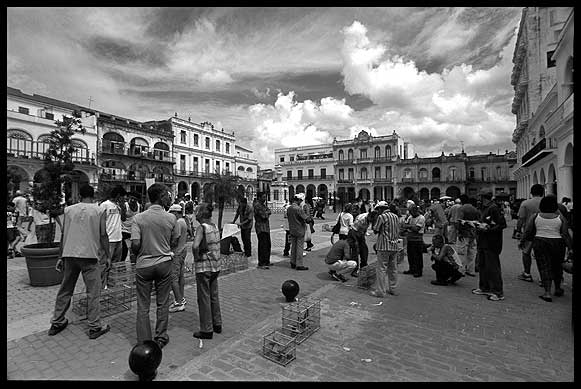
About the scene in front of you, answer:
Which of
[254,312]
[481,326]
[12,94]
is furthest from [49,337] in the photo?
[12,94]

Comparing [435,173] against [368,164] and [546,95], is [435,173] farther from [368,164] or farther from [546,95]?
[546,95]

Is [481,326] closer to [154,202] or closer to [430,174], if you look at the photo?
[154,202]

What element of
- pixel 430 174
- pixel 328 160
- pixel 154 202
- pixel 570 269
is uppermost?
pixel 328 160

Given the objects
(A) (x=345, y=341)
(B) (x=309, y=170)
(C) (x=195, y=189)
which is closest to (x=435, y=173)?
(B) (x=309, y=170)

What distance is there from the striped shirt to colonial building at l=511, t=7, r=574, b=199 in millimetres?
12059

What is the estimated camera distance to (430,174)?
50.1m

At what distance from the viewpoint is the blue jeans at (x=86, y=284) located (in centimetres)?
377

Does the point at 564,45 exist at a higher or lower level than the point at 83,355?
higher

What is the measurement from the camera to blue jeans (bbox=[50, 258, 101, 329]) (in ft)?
12.4

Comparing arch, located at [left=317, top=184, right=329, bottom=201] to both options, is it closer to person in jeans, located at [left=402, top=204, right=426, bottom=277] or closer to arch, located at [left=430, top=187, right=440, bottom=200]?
arch, located at [left=430, top=187, right=440, bottom=200]

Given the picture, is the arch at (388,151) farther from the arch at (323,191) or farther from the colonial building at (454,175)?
the arch at (323,191)

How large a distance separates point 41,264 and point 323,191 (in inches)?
2134

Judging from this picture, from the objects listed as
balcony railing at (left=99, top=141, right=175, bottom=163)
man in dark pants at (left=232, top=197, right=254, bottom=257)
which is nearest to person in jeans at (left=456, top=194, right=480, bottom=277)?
man in dark pants at (left=232, top=197, right=254, bottom=257)

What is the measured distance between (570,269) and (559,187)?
44.3ft
